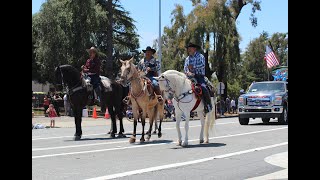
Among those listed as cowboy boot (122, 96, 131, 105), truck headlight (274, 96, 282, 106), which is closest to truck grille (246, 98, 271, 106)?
truck headlight (274, 96, 282, 106)

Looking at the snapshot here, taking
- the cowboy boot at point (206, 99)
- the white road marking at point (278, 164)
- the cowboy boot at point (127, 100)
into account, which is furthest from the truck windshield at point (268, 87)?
the white road marking at point (278, 164)

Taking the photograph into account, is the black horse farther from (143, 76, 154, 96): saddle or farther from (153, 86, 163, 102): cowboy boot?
(143, 76, 154, 96): saddle

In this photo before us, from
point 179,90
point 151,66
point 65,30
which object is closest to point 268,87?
point 151,66

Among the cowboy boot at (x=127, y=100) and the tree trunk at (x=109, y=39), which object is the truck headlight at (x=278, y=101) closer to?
the cowboy boot at (x=127, y=100)

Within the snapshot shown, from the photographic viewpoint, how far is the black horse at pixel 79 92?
14841 millimetres

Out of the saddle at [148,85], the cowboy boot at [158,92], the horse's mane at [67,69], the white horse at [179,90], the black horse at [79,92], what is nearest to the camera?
the white horse at [179,90]

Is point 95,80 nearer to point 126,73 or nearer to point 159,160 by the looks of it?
point 126,73

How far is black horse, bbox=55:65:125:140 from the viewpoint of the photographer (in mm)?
14841

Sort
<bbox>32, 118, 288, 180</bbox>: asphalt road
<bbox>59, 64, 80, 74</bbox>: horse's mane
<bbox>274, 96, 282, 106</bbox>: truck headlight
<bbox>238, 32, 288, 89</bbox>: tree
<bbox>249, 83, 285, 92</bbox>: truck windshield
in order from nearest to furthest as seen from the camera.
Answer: <bbox>32, 118, 288, 180</bbox>: asphalt road → <bbox>59, 64, 80, 74</bbox>: horse's mane → <bbox>274, 96, 282, 106</bbox>: truck headlight → <bbox>249, 83, 285, 92</bbox>: truck windshield → <bbox>238, 32, 288, 89</bbox>: tree

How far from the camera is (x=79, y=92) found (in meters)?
15.0

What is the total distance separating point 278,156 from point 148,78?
16.4ft

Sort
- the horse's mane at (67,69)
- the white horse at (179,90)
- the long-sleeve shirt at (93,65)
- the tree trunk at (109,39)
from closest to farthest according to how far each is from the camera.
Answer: the white horse at (179,90) < the horse's mane at (67,69) < the long-sleeve shirt at (93,65) < the tree trunk at (109,39)
